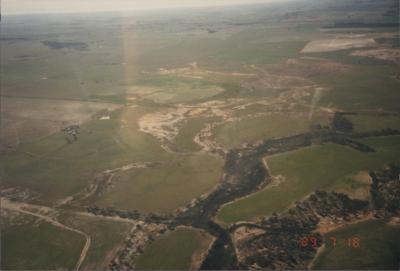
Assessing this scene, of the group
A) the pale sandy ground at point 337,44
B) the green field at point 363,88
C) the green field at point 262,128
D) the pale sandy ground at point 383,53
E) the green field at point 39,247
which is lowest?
the green field at point 39,247

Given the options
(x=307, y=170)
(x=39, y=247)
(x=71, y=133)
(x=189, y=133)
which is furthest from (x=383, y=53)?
(x=39, y=247)

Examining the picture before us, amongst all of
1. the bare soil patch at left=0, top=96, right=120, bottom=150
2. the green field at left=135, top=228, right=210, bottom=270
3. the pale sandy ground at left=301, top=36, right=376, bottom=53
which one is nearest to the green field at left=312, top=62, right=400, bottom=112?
the pale sandy ground at left=301, top=36, right=376, bottom=53

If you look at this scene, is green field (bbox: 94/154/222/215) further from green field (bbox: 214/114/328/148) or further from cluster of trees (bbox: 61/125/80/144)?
cluster of trees (bbox: 61/125/80/144)

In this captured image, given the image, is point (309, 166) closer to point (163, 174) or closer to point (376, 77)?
point (163, 174)

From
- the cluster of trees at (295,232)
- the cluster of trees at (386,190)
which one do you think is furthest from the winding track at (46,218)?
the cluster of trees at (386,190)

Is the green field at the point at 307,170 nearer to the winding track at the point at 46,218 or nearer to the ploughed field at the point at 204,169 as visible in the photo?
the ploughed field at the point at 204,169

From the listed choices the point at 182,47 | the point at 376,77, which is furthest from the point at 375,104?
the point at 182,47

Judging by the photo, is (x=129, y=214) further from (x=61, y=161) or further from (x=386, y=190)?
(x=386, y=190)
